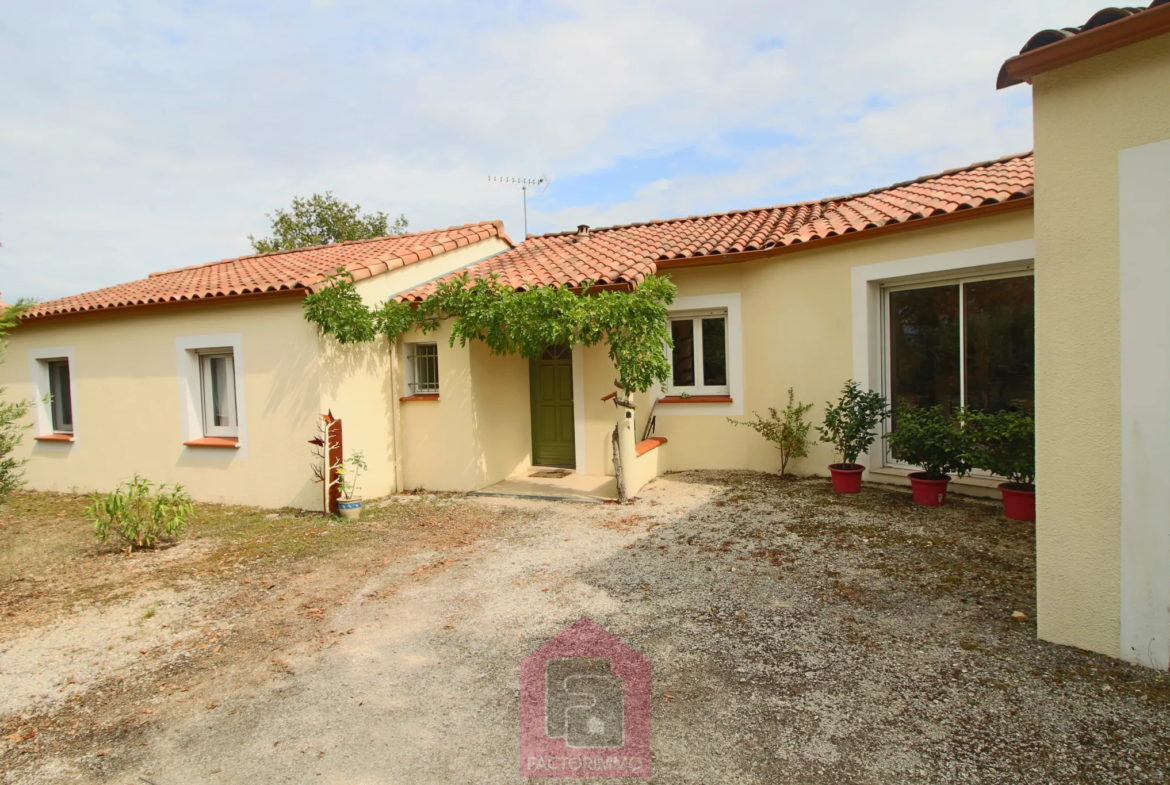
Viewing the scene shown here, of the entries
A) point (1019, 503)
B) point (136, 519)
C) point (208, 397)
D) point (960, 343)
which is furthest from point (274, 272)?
point (1019, 503)

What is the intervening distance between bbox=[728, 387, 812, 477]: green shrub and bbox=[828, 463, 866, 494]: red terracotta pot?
80cm

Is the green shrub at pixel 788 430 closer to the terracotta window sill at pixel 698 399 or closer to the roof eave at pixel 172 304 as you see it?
the terracotta window sill at pixel 698 399

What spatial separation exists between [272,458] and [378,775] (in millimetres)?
6691

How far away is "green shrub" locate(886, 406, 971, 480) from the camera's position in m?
6.47

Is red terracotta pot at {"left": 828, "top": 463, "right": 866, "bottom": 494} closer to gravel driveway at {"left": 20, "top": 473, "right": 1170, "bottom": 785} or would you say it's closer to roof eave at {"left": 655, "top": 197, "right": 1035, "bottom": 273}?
gravel driveway at {"left": 20, "top": 473, "right": 1170, "bottom": 785}

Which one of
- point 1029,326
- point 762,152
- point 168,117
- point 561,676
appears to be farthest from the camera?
point 762,152

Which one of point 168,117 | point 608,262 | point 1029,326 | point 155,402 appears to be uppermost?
point 168,117

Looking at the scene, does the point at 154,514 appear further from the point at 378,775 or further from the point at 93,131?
the point at 93,131

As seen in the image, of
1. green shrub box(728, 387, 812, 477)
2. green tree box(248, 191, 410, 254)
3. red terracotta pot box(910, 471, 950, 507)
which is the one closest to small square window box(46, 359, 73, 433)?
green shrub box(728, 387, 812, 477)

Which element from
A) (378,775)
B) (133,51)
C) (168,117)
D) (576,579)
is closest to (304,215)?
(168,117)

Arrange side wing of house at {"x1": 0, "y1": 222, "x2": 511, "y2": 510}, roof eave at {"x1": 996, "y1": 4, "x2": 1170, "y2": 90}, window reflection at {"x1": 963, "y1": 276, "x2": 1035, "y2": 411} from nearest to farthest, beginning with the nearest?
roof eave at {"x1": 996, "y1": 4, "x2": 1170, "y2": 90} < window reflection at {"x1": 963, "y1": 276, "x2": 1035, "y2": 411} < side wing of house at {"x1": 0, "y1": 222, "x2": 511, "y2": 510}

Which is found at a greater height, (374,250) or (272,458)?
(374,250)

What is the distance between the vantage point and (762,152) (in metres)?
13.1

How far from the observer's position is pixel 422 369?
928 cm
